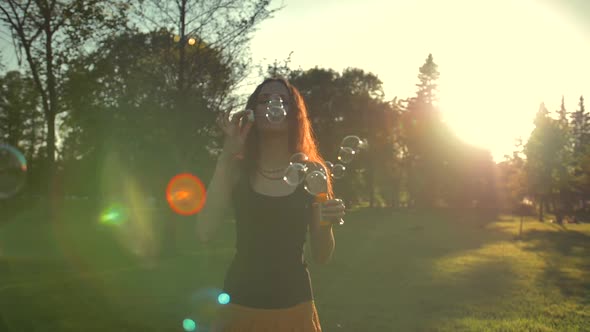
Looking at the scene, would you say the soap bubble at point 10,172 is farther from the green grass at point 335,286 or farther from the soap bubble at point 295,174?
the soap bubble at point 295,174

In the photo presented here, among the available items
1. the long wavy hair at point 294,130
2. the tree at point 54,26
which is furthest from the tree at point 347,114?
the long wavy hair at point 294,130

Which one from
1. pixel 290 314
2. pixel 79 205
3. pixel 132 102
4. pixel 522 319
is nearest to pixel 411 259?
pixel 522 319

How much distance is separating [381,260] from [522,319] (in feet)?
31.6

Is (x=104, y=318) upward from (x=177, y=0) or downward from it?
downward

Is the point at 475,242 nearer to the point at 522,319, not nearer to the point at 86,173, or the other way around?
the point at 522,319

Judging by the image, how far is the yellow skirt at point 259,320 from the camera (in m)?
3.11

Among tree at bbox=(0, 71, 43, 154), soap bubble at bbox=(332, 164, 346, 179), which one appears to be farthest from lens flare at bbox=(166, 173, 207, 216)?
soap bubble at bbox=(332, 164, 346, 179)

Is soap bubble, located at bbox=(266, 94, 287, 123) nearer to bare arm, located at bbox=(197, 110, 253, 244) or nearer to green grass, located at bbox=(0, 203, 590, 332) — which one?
bare arm, located at bbox=(197, 110, 253, 244)

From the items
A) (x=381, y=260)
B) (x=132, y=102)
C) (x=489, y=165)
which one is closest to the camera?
(x=132, y=102)

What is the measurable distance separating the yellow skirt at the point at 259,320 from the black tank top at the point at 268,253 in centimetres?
3

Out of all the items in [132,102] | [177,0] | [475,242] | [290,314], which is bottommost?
[475,242]

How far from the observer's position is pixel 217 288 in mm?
13234

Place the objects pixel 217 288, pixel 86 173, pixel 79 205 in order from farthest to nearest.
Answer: pixel 86 173 < pixel 79 205 < pixel 217 288

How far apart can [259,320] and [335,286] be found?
11453mm
